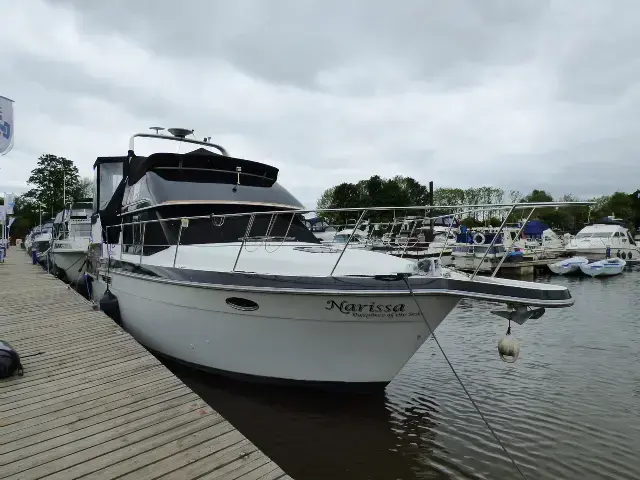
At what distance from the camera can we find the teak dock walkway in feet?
10.3

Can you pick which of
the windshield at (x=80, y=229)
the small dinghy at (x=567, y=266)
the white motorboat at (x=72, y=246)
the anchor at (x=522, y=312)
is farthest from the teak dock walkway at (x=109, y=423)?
the small dinghy at (x=567, y=266)

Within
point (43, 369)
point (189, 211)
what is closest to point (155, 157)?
point (189, 211)

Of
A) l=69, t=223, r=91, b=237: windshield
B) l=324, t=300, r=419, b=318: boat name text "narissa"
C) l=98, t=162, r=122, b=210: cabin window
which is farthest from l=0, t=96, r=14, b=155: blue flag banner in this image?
l=69, t=223, r=91, b=237: windshield

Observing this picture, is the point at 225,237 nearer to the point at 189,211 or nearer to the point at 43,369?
the point at 189,211

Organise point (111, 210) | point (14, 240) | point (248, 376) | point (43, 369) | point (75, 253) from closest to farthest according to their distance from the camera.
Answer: point (43, 369) < point (248, 376) < point (111, 210) < point (75, 253) < point (14, 240)

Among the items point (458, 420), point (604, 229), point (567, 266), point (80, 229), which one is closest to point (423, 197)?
point (604, 229)

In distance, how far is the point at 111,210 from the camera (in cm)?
921

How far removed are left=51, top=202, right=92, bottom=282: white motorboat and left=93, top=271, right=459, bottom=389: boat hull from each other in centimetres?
890

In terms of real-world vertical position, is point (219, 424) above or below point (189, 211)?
below

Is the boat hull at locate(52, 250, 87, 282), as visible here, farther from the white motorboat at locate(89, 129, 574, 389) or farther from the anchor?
the anchor

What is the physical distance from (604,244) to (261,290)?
3195 cm

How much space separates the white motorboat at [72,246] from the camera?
14023mm

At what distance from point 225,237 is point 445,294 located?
11.9 ft

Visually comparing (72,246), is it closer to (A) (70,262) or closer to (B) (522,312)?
(A) (70,262)
